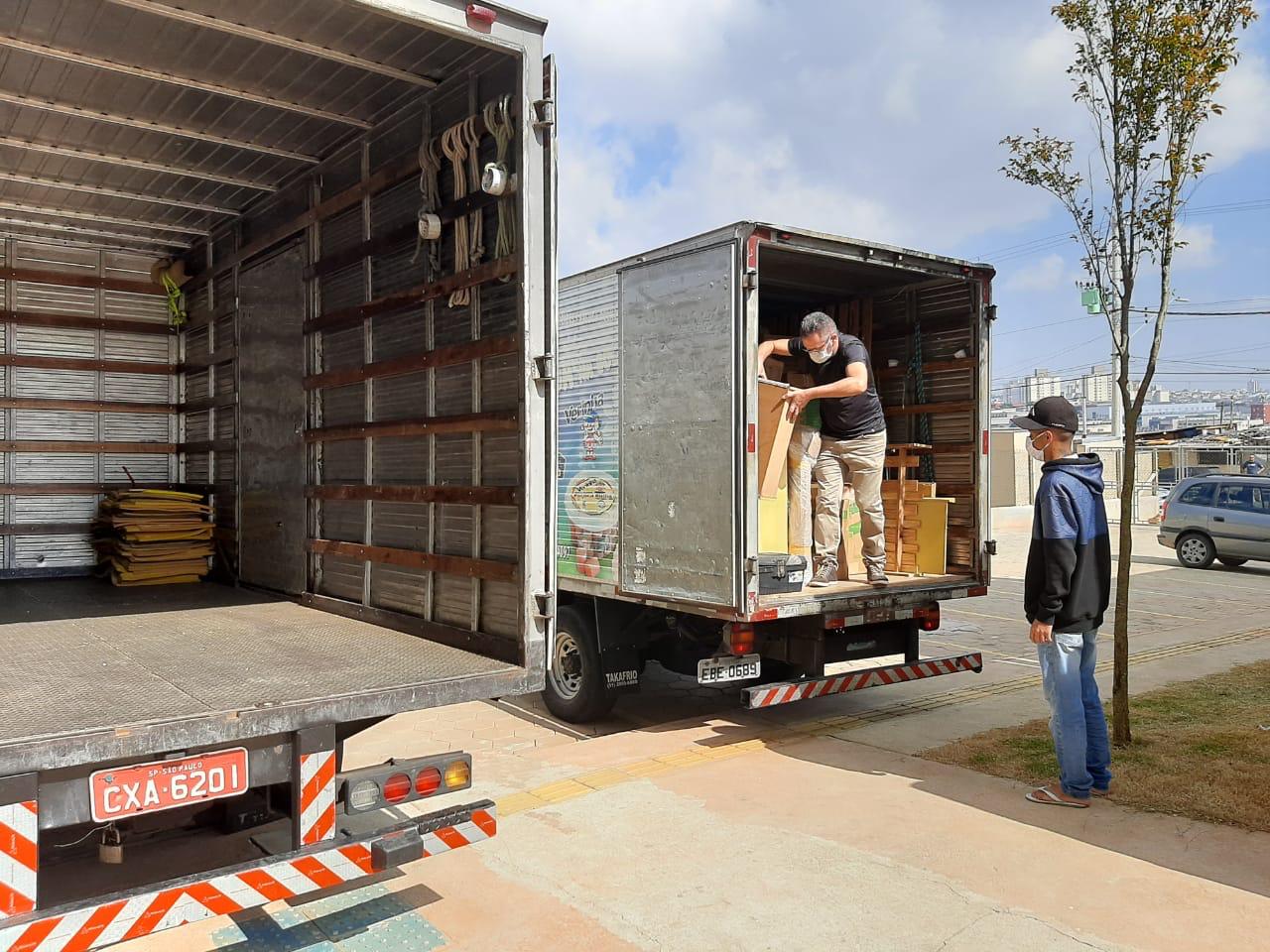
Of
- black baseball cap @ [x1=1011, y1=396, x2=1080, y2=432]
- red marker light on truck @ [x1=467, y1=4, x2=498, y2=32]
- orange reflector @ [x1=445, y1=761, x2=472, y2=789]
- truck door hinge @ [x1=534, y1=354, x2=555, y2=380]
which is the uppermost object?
red marker light on truck @ [x1=467, y1=4, x2=498, y2=32]

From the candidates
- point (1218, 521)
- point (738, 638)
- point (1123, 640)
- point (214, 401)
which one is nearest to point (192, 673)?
point (738, 638)

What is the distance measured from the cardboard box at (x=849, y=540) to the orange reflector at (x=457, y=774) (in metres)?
4.13

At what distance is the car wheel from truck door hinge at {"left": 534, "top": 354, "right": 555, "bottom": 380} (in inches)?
677

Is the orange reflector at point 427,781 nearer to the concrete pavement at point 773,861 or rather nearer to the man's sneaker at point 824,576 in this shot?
the concrete pavement at point 773,861

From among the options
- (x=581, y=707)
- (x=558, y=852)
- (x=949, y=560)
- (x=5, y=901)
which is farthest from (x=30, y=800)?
(x=949, y=560)

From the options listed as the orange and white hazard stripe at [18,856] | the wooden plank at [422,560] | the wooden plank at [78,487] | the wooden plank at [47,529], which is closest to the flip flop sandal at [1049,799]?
the wooden plank at [422,560]

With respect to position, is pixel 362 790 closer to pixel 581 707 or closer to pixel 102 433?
pixel 581 707

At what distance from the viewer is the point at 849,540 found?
729 cm

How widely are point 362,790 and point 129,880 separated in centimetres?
82

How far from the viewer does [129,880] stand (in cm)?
334

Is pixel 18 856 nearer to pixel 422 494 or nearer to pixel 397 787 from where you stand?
pixel 397 787

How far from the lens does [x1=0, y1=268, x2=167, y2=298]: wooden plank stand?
6688mm

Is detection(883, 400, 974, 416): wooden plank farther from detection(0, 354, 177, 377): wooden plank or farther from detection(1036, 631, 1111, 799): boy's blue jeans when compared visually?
detection(0, 354, 177, 377): wooden plank

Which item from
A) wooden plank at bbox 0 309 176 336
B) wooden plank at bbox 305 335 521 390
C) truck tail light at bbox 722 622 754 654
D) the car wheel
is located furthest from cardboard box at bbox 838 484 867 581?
the car wheel
